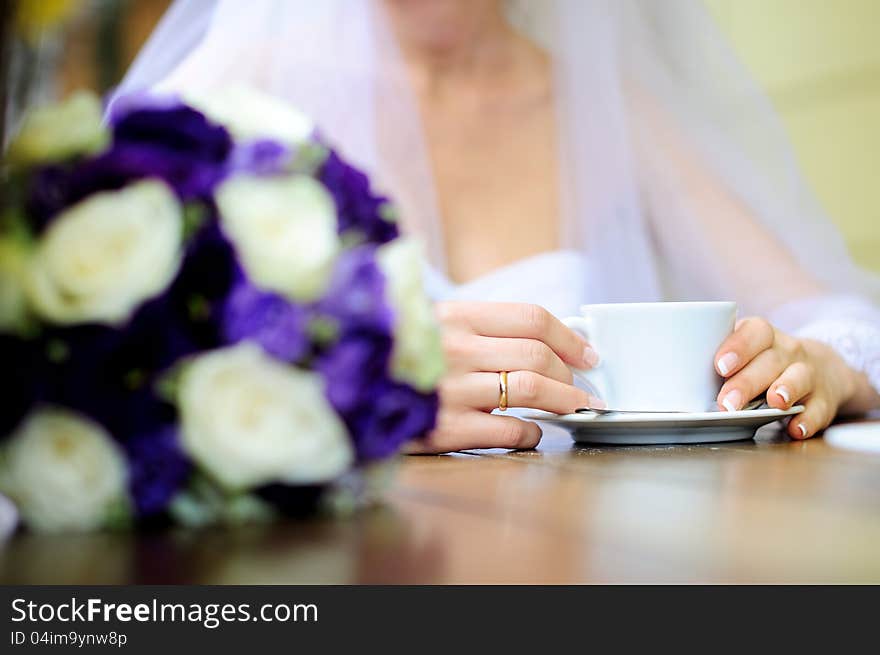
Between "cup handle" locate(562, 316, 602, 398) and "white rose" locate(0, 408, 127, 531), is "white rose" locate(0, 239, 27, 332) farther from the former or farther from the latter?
"cup handle" locate(562, 316, 602, 398)

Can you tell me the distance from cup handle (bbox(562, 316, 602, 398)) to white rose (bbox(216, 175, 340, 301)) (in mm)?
424

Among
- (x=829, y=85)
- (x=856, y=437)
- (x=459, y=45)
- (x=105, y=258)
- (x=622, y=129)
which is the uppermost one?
(x=829, y=85)

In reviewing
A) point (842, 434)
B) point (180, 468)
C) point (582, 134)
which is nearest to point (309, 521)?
point (180, 468)

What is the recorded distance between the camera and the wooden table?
10.6 inches

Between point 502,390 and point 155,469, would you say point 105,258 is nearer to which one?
point 155,469

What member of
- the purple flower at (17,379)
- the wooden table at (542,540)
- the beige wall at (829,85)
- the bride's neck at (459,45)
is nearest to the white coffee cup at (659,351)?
the wooden table at (542,540)

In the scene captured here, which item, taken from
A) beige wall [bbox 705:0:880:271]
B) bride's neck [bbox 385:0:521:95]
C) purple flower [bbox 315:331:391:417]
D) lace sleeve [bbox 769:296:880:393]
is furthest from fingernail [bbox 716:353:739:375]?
beige wall [bbox 705:0:880:271]

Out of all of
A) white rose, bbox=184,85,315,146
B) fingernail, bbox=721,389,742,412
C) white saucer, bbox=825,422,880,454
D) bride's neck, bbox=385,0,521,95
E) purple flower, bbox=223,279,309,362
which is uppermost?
bride's neck, bbox=385,0,521,95

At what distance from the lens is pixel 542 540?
32 cm

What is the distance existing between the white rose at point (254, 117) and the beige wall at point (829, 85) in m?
2.28

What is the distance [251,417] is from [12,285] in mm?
91

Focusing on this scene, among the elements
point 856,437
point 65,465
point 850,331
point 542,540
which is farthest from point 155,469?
point 850,331

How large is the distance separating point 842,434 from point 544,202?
35.4 inches

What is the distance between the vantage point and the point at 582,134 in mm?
1508
